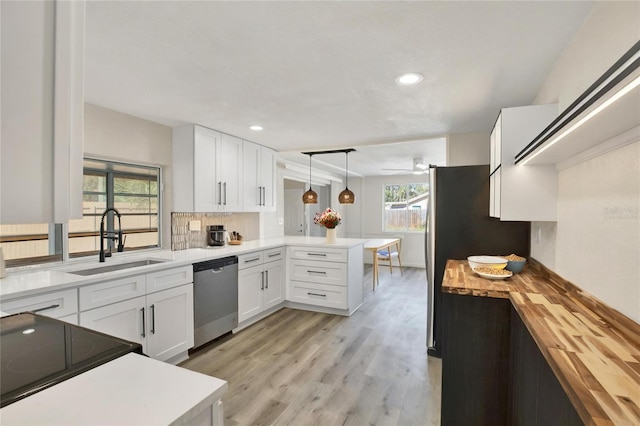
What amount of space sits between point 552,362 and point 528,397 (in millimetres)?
593

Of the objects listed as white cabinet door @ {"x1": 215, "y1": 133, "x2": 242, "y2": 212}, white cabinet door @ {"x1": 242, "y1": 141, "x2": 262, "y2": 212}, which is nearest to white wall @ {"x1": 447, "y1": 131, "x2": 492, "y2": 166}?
white cabinet door @ {"x1": 242, "y1": 141, "x2": 262, "y2": 212}

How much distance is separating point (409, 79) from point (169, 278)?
2.45 meters

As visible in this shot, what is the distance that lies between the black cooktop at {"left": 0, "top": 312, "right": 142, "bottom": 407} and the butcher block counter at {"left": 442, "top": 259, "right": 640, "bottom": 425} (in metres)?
1.22

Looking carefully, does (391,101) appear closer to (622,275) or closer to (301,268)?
(622,275)

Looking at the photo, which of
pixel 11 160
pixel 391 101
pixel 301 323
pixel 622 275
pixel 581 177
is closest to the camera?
pixel 11 160

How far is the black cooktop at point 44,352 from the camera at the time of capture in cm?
79

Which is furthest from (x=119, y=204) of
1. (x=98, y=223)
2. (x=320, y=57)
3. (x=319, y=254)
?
(x=320, y=57)

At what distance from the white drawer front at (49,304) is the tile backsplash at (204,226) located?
4.84ft

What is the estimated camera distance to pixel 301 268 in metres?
4.24

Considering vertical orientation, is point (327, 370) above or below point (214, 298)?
below

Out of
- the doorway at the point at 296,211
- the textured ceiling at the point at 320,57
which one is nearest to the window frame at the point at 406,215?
the doorway at the point at 296,211

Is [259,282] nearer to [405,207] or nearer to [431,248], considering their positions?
[431,248]

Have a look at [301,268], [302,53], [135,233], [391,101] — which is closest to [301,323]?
[301,268]

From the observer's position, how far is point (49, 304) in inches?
75.0
